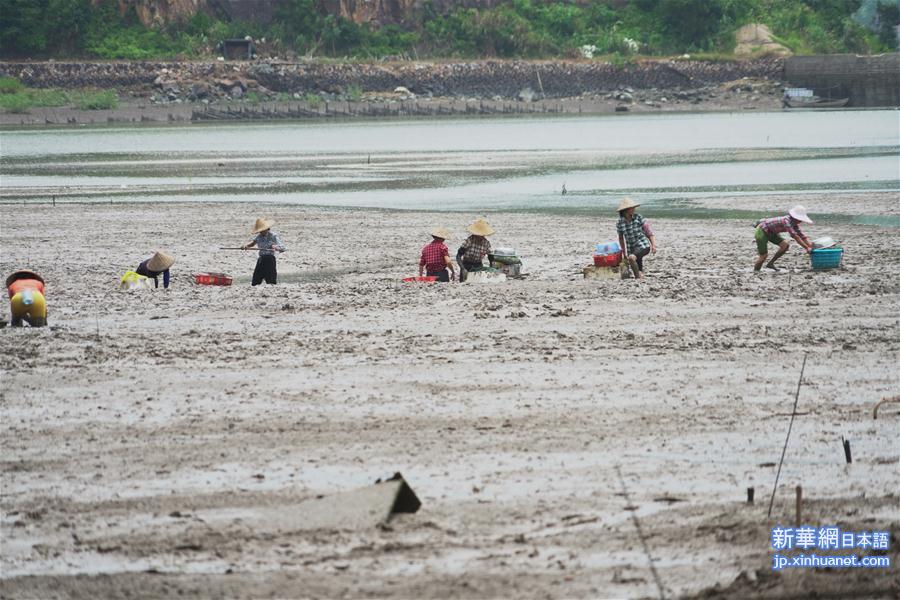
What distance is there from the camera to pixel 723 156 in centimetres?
4347

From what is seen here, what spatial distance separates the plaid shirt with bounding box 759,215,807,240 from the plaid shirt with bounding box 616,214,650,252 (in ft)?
4.95

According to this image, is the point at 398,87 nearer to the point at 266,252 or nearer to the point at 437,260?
the point at 266,252

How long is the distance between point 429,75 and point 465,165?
6940 cm

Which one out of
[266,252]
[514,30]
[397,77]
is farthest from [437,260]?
[514,30]

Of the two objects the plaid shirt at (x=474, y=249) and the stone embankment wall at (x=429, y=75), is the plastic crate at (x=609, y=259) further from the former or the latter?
the stone embankment wall at (x=429, y=75)

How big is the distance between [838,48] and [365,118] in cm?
4613

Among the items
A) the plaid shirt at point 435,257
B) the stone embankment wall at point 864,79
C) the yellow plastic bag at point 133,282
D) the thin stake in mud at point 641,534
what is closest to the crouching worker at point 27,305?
the yellow plastic bag at point 133,282

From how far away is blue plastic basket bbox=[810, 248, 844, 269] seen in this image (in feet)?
49.6

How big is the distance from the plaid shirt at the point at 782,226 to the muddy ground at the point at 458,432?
51 centimetres

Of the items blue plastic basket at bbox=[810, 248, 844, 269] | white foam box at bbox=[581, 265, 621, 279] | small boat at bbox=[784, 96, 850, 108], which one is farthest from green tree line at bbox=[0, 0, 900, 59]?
blue plastic basket at bbox=[810, 248, 844, 269]

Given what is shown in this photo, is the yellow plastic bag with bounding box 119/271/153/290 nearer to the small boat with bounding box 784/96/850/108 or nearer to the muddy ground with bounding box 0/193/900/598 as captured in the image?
the muddy ground with bounding box 0/193/900/598

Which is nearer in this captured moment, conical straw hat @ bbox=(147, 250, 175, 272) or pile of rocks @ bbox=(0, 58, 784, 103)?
conical straw hat @ bbox=(147, 250, 175, 272)

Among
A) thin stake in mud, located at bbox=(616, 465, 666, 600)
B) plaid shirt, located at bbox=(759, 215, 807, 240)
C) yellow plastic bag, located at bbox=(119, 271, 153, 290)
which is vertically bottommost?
thin stake in mud, located at bbox=(616, 465, 666, 600)

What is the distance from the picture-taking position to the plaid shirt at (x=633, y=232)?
14984mm
